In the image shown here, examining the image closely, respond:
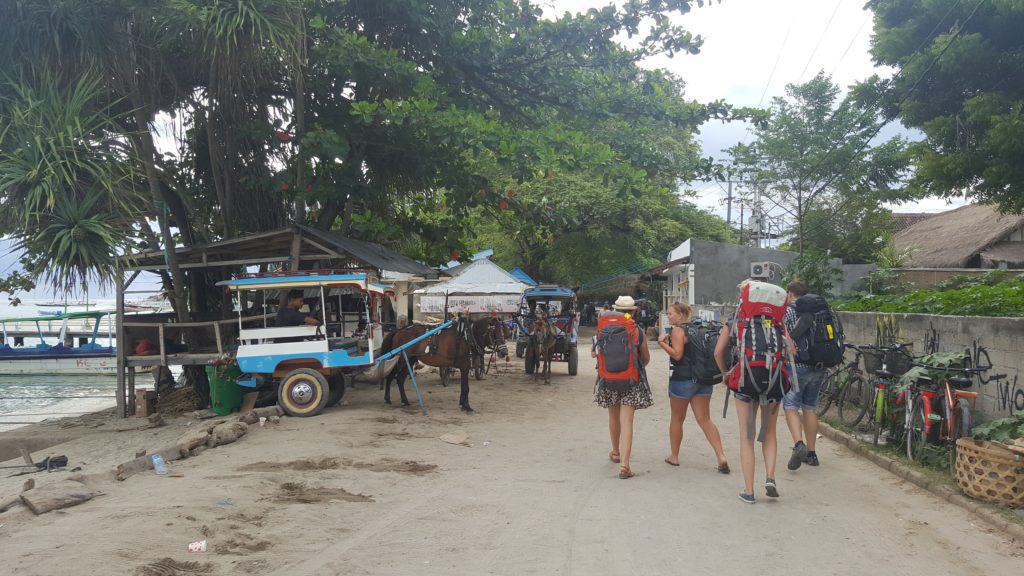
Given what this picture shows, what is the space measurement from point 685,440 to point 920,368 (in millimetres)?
2924

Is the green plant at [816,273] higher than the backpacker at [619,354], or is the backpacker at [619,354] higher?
the green plant at [816,273]

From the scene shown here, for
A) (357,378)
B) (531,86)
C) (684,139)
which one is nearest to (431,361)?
(357,378)

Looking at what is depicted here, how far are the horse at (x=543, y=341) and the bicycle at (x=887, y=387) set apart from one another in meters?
8.79

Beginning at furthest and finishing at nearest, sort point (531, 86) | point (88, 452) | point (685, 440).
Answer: point (531, 86) < point (88, 452) < point (685, 440)

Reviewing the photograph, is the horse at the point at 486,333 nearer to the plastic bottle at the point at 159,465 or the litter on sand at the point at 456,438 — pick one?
the litter on sand at the point at 456,438

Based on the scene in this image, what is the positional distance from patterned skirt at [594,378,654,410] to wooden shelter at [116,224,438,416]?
259 inches

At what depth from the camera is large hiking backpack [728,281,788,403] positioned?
6.12 meters

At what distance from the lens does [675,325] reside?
730 centimetres

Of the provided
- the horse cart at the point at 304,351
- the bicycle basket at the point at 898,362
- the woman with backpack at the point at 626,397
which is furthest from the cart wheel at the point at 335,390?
the bicycle basket at the point at 898,362

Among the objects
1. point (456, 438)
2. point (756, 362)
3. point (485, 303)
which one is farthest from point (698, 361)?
point (485, 303)

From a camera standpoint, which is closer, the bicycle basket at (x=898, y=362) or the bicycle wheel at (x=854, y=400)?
the bicycle basket at (x=898, y=362)

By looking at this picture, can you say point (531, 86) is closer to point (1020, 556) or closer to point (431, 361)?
point (431, 361)

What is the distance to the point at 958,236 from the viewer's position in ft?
84.2

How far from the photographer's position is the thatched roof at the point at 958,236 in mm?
23500
